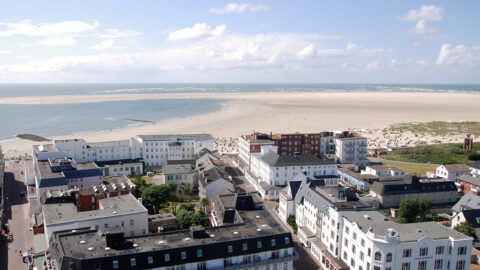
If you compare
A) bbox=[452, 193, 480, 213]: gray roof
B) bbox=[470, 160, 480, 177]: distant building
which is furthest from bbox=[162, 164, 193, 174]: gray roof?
bbox=[470, 160, 480, 177]: distant building

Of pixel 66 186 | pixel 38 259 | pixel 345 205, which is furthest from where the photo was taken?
pixel 66 186

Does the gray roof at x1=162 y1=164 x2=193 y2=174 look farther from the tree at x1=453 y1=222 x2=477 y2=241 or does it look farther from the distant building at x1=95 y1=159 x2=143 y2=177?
the tree at x1=453 y1=222 x2=477 y2=241

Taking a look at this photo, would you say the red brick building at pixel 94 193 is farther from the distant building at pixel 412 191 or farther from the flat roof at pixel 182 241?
the distant building at pixel 412 191

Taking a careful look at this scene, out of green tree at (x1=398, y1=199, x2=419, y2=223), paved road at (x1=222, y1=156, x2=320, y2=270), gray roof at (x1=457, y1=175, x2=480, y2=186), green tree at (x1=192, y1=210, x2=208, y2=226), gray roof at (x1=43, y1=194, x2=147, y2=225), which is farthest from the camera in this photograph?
gray roof at (x1=457, y1=175, x2=480, y2=186)

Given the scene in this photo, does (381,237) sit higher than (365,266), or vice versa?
(381,237)

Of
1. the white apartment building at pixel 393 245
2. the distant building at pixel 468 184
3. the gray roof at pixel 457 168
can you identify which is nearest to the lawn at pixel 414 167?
the gray roof at pixel 457 168

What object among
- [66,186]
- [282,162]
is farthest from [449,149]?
[66,186]

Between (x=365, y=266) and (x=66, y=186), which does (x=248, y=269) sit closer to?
(x=365, y=266)
